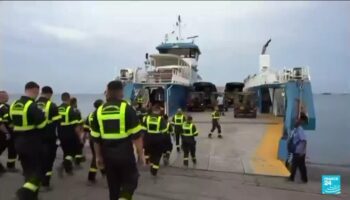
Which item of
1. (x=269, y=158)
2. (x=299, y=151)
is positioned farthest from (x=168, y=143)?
(x=269, y=158)

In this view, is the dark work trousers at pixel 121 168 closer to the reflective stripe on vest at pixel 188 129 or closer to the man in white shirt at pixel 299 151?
the man in white shirt at pixel 299 151

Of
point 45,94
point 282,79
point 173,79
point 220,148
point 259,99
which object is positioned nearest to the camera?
point 45,94

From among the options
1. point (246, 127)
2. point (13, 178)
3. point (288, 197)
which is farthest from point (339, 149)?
point (13, 178)

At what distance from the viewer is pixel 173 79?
27.1 meters

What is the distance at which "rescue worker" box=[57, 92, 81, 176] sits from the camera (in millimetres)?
9258

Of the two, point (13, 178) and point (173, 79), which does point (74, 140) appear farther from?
point (173, 79)

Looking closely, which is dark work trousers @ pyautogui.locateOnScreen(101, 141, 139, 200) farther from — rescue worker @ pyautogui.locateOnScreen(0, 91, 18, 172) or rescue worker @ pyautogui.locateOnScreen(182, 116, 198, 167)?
rescue worker @ pyautogui.locateOnScreen(182, 116, 198, 167)

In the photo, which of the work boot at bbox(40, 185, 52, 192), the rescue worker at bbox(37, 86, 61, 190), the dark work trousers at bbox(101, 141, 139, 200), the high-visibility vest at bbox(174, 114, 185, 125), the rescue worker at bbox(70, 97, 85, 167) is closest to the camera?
the dark work trousers at bbox(101, 141, 139, 200)

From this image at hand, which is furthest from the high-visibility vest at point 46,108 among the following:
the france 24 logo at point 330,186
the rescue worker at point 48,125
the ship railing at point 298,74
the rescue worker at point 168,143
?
the ship railing at point 298,74

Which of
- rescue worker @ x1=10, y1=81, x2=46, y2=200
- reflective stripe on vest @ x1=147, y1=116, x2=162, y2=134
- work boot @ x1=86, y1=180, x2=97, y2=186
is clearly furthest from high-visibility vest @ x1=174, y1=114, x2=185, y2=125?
rescue worker @ x1=10, y1=81, x2=46, y2=200

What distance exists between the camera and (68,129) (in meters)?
9.30

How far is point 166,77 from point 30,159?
21.0 meters

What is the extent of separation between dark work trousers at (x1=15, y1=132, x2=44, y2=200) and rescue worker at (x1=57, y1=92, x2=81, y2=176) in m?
2.64

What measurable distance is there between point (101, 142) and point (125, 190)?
25.0 inches
